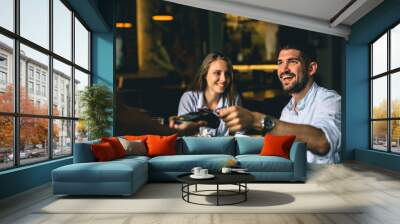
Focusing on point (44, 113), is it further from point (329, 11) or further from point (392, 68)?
point (392, 68)

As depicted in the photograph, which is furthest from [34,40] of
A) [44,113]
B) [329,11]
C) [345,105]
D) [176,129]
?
[345,105]

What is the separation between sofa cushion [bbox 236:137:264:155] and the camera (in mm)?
6960

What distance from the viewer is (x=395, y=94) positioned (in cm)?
817

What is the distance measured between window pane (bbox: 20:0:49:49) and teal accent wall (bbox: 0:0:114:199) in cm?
105

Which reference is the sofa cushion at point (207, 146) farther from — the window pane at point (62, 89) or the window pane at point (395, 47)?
the window pane at point (395, 47)

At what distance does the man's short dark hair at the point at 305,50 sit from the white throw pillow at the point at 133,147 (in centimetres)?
427

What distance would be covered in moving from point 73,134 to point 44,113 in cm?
148

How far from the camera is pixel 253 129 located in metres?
8.95

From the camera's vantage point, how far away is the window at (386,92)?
809 centimetres

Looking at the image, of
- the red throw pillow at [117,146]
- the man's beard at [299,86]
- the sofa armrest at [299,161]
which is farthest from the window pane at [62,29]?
the man's beard at [299,86]

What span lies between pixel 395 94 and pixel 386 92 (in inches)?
15.9

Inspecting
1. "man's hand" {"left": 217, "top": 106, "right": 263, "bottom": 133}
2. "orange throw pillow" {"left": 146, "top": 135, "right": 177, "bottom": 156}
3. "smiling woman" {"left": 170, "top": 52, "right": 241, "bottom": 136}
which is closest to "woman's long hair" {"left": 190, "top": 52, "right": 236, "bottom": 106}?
"smiling woman" {"left": 170, "top": 52, "right": 241, "bottom": 136}

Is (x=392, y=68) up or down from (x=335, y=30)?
down

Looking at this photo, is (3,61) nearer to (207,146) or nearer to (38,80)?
(38,80)
